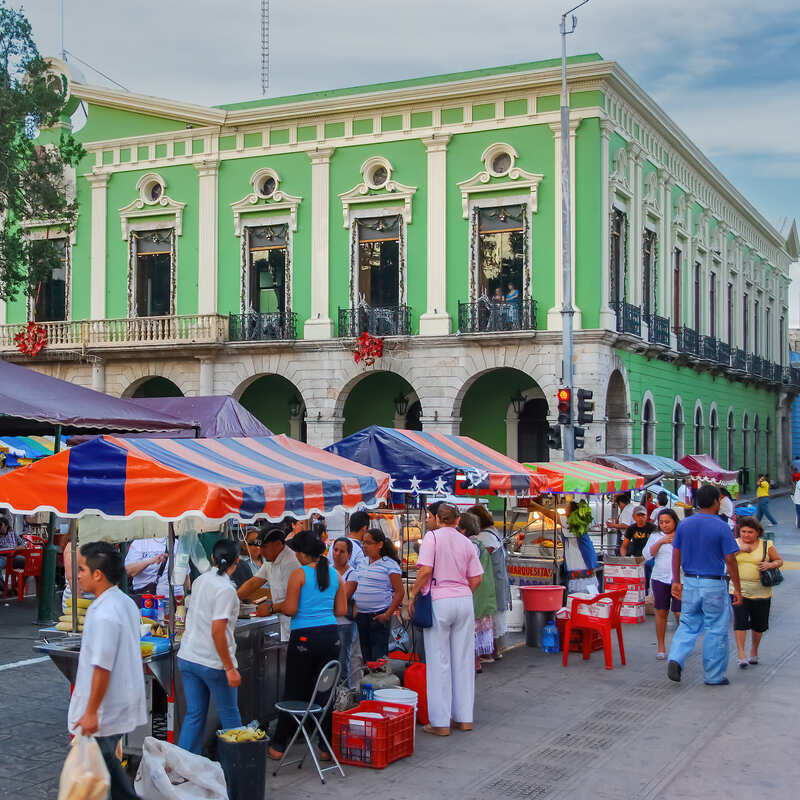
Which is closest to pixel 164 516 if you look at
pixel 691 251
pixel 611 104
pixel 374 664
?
pixel 374 664

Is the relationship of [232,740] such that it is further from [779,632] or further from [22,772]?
[779,632]

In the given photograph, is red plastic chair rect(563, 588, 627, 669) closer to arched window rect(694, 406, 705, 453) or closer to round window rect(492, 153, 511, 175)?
round window rect(492, 153, 511, 175)

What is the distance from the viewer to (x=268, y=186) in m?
30.1

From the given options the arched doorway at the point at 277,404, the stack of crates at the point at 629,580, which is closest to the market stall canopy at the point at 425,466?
the stack of crates at the point at 629,580

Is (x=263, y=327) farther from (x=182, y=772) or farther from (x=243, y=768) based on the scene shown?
(x=182, y=772)

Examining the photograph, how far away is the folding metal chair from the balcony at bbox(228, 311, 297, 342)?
21.9 metres

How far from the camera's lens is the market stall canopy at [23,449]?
18.6m

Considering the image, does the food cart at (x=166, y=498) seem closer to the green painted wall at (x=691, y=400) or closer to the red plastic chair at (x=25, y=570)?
the red plastic chair at (x=25, y=570)

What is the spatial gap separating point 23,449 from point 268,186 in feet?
43.6

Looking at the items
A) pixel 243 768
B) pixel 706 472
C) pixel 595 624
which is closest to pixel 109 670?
pixel 243 768

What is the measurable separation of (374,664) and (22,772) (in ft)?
9.60

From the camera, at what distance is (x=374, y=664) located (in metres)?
9.19

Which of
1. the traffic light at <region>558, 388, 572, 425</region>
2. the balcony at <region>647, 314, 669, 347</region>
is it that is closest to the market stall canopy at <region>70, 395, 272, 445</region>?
the traffic light at <region>558, 388, 572, 425</region>

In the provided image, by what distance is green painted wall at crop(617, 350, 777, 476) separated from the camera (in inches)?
1165
